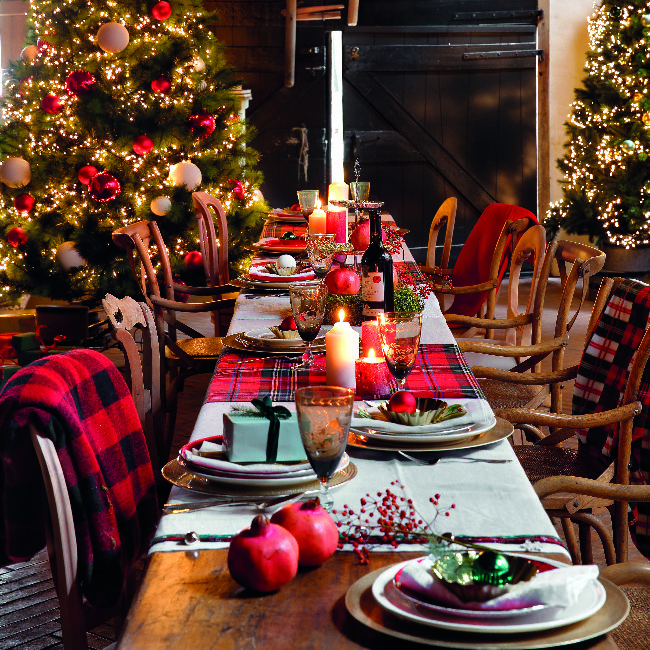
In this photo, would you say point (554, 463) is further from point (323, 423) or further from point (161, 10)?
point (161, 10)

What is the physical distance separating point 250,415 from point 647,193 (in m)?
5.83

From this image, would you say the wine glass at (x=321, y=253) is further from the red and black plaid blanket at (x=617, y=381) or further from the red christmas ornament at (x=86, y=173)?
the red christmas ornament at (x=86, y=173)

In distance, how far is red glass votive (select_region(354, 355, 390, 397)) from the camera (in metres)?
1.70

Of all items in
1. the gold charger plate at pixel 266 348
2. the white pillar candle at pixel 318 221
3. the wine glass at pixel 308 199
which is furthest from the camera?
the wine glass at pixel 308 199

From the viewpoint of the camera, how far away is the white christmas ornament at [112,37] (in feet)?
16.0

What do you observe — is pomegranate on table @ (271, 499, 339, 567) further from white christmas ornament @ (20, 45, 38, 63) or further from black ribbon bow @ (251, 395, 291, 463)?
white christmas ornament @ (20, 45, 38, 63)

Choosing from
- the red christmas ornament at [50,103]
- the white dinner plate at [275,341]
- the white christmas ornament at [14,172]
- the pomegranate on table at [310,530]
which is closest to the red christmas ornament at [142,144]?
the red christmas ornament at [50,103]

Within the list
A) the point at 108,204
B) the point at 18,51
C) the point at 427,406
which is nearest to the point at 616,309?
the point at 427,406

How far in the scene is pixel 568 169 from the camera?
7074mm

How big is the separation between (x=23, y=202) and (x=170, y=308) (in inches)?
84.8

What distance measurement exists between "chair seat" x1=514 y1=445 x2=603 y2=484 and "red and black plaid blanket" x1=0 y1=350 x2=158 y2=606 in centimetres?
89

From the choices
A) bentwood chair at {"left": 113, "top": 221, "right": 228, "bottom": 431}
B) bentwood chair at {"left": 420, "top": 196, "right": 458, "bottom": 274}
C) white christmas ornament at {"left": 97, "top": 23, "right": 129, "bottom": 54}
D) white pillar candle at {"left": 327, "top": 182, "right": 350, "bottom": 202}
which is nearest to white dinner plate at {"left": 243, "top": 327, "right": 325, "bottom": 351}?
bentwood chair at {"left": 113, "top": 221, "right": 228, "bottom": 431}

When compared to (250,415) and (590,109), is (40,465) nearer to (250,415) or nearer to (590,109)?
(250,415)

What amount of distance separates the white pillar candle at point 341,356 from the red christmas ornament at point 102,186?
3.51 meters
